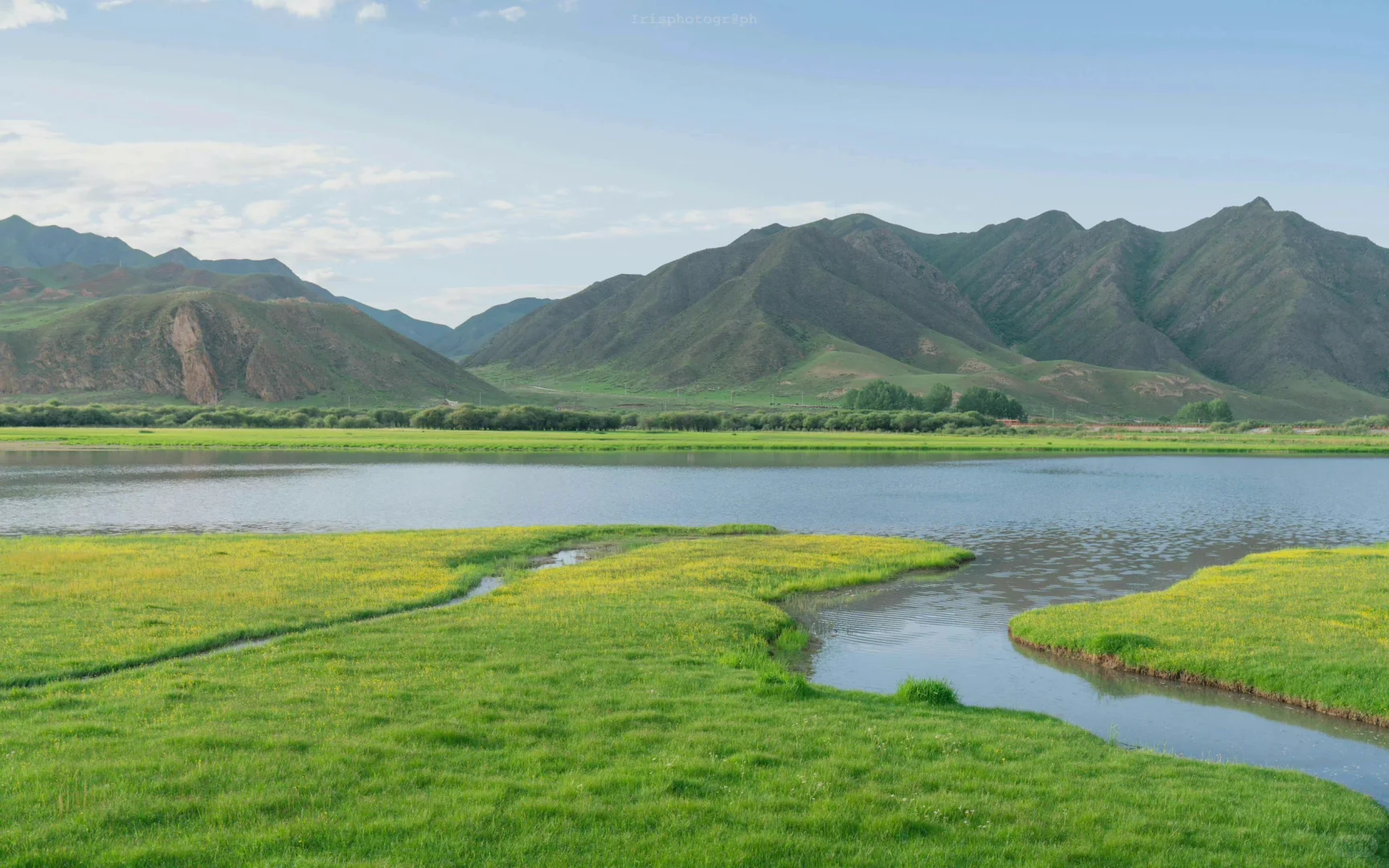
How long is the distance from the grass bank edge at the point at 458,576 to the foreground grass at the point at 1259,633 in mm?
18002

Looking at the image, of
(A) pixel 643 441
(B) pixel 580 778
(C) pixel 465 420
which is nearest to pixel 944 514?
(B) pixel 580 778

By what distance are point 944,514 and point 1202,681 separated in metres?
39.2

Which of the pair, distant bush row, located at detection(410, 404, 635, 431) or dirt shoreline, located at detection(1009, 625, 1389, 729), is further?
distant bush row, located at detection(410, 404, 635, 431)

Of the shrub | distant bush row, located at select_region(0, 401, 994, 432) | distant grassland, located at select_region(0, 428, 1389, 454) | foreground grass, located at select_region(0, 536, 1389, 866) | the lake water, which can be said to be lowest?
the lake water

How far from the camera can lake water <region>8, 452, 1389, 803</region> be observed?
69.5 ft

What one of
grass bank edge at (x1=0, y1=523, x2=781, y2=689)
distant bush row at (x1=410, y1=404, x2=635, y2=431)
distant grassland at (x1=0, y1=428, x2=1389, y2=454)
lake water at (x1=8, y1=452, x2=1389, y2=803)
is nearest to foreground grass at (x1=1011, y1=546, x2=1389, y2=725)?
lake water at (x1=8, y1=452, x2=1389, y2=803)

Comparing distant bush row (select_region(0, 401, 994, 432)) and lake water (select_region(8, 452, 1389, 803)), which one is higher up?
distant bush row (select_region(0, 401, 994, 432))

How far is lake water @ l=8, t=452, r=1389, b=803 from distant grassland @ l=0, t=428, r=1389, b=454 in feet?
55.0

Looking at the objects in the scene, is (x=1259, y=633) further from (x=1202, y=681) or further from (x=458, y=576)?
(x=458, y=576)

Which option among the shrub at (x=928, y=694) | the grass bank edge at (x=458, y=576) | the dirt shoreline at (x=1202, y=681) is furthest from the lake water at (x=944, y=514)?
the grass bank edge at (x=458, y=576)

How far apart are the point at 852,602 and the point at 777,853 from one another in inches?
868

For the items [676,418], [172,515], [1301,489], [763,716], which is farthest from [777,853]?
[676,418]

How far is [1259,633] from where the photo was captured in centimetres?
2548

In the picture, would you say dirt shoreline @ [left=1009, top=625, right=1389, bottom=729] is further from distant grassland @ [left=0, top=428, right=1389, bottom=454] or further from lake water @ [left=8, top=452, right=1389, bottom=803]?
distant grassland @ [left=0, top=428, right=1389, bottom=454]
